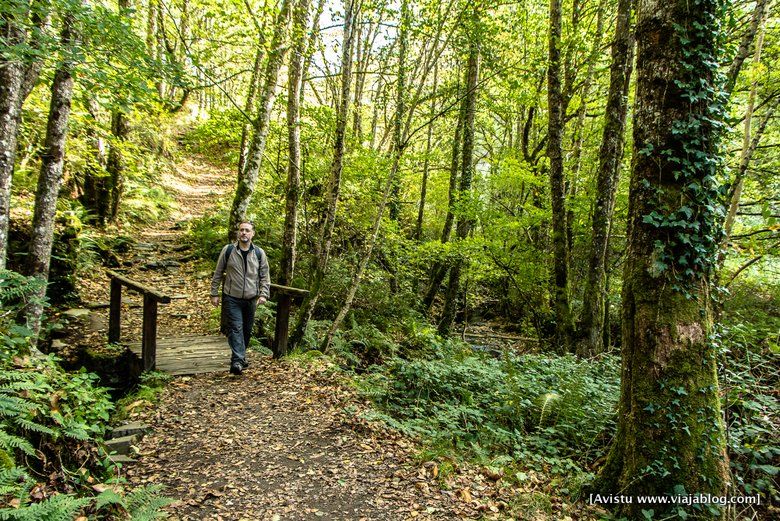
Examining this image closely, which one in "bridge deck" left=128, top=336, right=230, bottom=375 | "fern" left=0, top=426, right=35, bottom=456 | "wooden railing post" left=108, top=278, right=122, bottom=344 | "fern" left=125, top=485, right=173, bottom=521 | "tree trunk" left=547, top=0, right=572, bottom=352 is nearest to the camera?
"fern" left=0, top=426, right=35, bottom=456

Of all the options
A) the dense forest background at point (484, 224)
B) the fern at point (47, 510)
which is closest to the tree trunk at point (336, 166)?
the dense forest background at point (484, 224)

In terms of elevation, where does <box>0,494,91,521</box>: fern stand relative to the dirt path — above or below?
above

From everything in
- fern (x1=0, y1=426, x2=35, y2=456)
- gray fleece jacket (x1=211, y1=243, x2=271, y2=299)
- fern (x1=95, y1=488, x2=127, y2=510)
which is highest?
gray fleece jacket (x1=211, y1=243, x2=271, y2=299)

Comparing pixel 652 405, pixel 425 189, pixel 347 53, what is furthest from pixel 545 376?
pixel 425 189

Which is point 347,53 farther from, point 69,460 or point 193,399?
point 69,460

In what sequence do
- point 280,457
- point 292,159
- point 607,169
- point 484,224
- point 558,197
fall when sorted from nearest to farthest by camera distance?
point 280,457
point 607,169
point 292,159
point 558,197
point 484,224

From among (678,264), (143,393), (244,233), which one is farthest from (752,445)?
(143,393)

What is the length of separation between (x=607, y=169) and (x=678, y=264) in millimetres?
5598

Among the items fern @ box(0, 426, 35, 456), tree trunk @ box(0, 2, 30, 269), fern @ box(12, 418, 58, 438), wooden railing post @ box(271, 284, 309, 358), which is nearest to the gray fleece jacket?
wooden railing post @ box(271, 284, 309, 358)

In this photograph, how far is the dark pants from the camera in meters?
6.49

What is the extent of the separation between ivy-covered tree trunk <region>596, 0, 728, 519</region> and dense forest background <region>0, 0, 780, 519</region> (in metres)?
0.02

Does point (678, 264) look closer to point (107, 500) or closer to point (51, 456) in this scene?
point (107, 500)

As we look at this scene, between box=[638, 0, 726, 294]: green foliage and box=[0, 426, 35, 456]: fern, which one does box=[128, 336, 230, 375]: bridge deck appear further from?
box=[638, 0, 726, 294]: green foliage

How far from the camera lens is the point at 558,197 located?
9789mm
